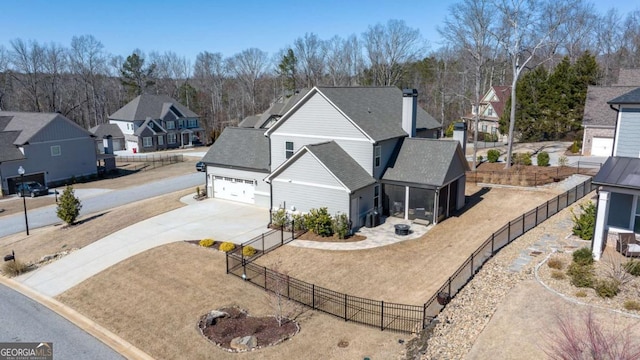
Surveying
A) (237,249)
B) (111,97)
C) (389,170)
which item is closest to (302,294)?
(237,249)

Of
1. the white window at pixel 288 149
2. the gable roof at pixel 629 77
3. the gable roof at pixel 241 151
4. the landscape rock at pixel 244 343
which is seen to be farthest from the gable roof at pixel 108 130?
the gable roof at pixel 629 77

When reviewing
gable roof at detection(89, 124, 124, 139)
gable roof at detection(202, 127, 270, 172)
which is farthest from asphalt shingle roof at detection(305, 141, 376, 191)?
gable roof at detection(89, 124, 124, 139)

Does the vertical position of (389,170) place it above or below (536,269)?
above

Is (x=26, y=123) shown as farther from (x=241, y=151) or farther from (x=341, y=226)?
(x=341, y=226)

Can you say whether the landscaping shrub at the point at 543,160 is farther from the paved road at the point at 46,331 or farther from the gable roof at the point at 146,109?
the gable roof at the point at 146,109

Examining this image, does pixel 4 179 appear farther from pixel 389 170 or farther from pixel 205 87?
pixel 205 87

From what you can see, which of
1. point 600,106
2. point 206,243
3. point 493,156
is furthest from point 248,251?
point 600,106
